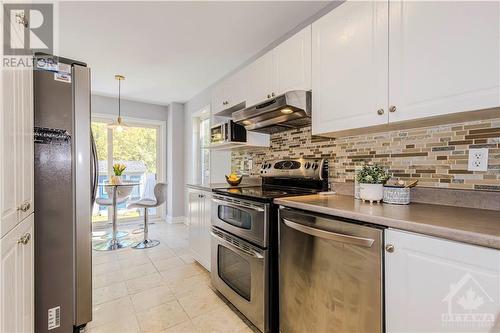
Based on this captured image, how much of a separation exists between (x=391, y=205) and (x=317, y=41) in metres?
1.18

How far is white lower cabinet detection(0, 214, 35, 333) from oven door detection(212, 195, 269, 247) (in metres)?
1.21

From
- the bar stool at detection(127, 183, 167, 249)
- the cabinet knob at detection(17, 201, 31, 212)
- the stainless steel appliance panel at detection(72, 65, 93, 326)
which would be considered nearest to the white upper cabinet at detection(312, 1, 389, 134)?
the stainless steel appliance panel at detection(72, 65, 93, 326)

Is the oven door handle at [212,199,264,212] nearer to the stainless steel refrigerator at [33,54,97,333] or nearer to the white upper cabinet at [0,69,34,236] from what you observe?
the stainless steel refrigerator at [33,54,97,333]

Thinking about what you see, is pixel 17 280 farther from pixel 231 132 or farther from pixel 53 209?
pixel 231 132

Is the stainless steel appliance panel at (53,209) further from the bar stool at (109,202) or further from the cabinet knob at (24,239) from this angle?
the bar stool at (109,202)

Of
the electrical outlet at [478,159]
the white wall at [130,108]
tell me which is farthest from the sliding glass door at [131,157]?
the electrical outlet at [478,159]

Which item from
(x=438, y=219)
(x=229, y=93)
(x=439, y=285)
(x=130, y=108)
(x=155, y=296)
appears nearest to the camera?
→ (x=439, y=285)

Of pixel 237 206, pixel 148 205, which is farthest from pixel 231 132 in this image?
pixel 148 205

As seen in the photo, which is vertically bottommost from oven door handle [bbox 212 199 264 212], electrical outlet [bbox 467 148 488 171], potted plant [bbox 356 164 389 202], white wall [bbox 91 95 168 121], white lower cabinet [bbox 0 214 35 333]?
white lower cabinet [bbox 0 214 35 333]

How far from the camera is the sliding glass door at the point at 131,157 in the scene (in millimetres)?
4398

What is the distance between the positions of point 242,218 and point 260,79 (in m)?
1.26

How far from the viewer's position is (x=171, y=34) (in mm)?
2330

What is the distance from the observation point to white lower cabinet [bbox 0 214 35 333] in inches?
34.2

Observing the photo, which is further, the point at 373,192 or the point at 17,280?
the point at 373,192
